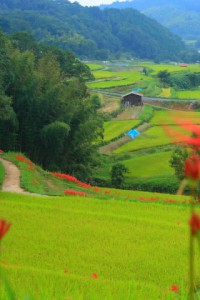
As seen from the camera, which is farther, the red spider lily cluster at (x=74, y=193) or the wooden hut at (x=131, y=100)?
the wooden hut at (x=131, y=100)

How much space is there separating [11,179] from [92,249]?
6.00m

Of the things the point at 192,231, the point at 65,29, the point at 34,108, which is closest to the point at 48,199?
the point at 34,108

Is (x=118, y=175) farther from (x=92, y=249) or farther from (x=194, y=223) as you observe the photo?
(x=194, y=223)

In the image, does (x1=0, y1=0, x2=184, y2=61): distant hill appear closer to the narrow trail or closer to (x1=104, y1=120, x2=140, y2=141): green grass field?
(x1=104, y1=120, x2=140, y2=141): green grass field

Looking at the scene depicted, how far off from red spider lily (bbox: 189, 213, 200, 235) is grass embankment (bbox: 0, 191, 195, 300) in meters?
2.90

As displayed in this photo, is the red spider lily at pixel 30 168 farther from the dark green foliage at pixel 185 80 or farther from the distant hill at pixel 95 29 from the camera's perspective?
the distant hill at pixel 95 29

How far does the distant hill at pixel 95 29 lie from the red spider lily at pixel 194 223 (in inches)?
3251

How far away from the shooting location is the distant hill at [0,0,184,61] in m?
87.9

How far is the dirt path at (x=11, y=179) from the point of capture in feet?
38.8

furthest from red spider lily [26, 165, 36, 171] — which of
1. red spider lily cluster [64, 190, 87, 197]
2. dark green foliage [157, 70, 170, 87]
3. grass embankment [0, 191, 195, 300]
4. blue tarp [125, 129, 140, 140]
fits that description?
dark green foliage [157, 70, 170, 87]

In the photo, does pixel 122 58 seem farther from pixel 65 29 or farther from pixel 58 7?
pixel 58 7

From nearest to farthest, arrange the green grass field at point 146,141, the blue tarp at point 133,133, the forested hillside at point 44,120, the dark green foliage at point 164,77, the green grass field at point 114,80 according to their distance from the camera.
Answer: the forested hillside at point 44,120, the green grass field at point 146,141, the blue tarp at point 133,133, the green grass field at point 114,80, the dark green foliage at point 164,77

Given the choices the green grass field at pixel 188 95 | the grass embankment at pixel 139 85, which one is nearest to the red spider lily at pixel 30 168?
the grass embankment at pixel 139 85

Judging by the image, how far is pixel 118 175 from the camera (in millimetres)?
20859
